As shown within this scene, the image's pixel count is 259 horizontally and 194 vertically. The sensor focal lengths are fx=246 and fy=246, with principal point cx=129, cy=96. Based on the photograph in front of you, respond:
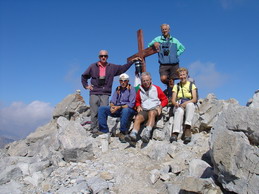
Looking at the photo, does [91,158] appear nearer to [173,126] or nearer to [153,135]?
[153,135]

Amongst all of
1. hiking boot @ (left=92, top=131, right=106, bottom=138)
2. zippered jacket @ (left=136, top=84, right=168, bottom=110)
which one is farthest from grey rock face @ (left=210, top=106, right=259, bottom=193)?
hiking boot @ (left=92, top=131, right=106, bottom=138)

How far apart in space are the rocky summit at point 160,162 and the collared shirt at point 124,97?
142 centimetres

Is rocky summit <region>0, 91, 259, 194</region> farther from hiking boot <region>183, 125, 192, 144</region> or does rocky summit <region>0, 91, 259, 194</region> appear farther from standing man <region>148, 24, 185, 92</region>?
standing man <region>148, 24, 185, 92</region>

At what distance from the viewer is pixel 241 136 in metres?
5.52

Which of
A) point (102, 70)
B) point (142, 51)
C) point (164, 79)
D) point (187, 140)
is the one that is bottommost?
point (187, 140)

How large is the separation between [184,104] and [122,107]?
2395mm

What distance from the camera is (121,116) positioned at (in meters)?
9.58

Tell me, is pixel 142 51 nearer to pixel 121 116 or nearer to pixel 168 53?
pixel 168 53

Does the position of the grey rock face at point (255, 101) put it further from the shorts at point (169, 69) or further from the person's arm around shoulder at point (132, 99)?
the person's arm around shoulder at point (132, 99)

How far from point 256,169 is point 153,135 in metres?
4.69

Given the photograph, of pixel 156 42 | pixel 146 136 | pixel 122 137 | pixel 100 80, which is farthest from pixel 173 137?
pixel 156 42

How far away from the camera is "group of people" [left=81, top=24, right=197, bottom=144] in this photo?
8.73m

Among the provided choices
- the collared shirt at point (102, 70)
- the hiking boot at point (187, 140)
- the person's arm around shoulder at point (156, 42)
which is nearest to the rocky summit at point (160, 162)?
the hiking boot at point (187, 140)

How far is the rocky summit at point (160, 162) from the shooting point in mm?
5375
